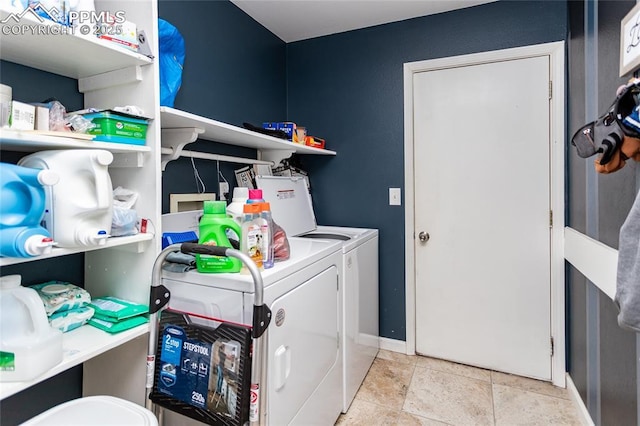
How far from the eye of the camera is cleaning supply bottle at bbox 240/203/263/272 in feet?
3.90

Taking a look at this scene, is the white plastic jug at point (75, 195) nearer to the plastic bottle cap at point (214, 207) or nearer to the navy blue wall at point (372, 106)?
the plastic bottle cap at point (214, 207)

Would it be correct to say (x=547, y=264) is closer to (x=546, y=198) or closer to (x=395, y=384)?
(x=546, y=198)

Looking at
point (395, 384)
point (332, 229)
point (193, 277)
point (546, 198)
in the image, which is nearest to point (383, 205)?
point (332, 229)

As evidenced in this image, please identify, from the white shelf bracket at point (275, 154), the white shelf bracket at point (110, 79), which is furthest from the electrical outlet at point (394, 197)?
the white shelf bracket at point (110, 79)

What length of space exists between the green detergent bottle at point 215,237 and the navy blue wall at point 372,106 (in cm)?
160

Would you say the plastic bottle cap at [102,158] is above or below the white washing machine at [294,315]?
above

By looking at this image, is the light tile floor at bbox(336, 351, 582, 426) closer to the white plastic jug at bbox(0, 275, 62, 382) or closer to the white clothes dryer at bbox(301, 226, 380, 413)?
the white clothes dryer at bbox(301, 226, 380, 413)

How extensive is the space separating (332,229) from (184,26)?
165 cm

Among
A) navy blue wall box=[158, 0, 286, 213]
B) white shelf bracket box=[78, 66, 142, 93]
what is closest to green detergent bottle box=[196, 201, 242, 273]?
white shelf bracket box=[78, 66, 142, 93]

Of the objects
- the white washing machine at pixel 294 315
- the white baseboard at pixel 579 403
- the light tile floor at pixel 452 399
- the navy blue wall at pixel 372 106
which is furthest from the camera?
the navy blue wall at pixel 372 106

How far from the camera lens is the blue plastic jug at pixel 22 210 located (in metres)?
0.81

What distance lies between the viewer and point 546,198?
2125 mm

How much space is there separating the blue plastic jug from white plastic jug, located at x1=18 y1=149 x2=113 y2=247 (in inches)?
2.4

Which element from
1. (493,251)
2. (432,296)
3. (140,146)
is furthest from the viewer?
(432,296)
